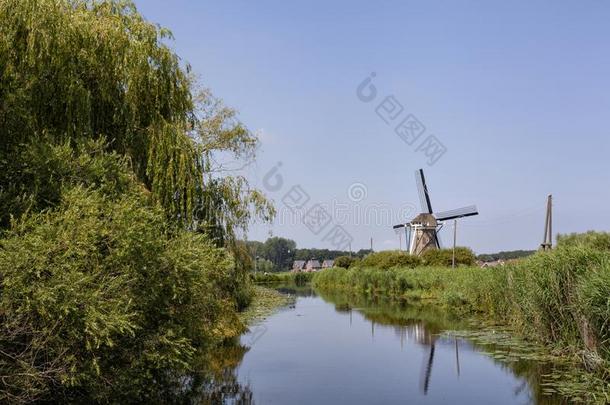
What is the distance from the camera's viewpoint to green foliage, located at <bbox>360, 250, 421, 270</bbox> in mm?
46784

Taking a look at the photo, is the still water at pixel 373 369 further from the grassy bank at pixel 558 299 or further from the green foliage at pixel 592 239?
the green foliage at pixel 592 239

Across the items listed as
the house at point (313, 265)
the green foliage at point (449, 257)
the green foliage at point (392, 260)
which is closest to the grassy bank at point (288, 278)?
the green foliage at point (392, 260)

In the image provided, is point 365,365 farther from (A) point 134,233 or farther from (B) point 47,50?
(B) point 47,50

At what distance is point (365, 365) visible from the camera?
47.3ft

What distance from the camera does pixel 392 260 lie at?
48.5 meters

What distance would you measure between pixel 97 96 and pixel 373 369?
8647 mm

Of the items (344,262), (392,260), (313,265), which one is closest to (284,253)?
(313,265)

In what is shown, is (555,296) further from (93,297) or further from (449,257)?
(449,257)

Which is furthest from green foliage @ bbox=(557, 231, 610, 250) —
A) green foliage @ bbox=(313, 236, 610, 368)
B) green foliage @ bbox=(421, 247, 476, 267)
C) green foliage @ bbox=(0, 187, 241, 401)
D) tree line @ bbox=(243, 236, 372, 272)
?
tree line @ bbox=(243, 236, 372, 272)

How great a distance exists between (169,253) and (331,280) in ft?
167

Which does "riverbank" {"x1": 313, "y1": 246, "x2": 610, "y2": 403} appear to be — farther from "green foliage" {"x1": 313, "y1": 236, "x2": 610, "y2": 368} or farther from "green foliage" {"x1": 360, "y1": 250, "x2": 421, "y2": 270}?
"green foliage" {"x1": 360, "y1": 250, "x2": 421, "y2": 270}

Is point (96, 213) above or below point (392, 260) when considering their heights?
below

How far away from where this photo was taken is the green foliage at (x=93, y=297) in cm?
679

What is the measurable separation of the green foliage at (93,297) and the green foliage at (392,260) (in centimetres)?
3899
